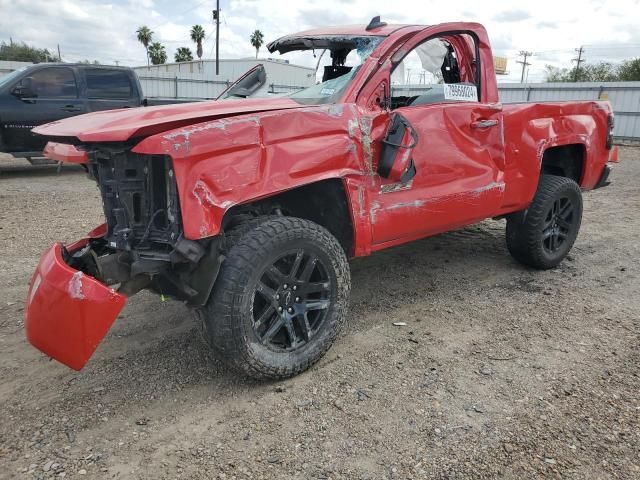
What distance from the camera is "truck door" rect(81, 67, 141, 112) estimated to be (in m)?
9.94

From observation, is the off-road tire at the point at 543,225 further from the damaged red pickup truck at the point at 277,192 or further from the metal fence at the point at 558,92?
the metal fence at the point at 558,92

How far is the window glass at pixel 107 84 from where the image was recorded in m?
9.97

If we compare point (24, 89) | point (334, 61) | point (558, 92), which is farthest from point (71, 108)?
point (558, 92)

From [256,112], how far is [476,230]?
428cm

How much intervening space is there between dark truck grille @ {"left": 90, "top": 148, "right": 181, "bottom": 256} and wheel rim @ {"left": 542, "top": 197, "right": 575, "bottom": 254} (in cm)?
349

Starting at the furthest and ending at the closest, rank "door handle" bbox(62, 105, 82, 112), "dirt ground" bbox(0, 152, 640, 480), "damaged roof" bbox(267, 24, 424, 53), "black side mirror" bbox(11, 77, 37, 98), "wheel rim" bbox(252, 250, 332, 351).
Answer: "door handle" bbox(62, 105, 82, 112) → "black side mirror" bbox(11, 77, 37, 98) → "damaged roof" bbox(267, 24, 424, 53) → "wheel rim" bbox(252, 250, 332, 351) → "dirt ground" bbox(0, 152, 640, 480)

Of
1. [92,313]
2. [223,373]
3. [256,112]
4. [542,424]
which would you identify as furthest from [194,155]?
[542,424]

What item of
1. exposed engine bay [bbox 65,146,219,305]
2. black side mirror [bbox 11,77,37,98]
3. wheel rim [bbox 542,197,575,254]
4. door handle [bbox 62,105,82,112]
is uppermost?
black side mirror [bbox 11,77,37,98]

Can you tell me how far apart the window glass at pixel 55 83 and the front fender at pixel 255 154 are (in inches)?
324

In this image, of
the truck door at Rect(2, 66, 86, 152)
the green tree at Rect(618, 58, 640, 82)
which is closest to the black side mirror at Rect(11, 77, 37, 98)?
the truck door at Rect(2, 66, 86, 152)

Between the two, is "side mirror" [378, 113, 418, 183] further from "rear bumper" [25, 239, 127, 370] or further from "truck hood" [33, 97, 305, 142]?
"rear bumper" [25, 239, 127, 370]

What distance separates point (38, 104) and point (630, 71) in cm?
4361

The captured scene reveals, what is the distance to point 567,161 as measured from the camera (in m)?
5.21

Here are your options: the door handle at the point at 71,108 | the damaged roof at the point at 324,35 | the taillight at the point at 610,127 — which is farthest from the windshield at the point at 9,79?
the taillight at the point at 610,127
